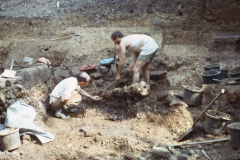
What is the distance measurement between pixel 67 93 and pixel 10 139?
1271mm

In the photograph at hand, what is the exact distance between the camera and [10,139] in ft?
11.6

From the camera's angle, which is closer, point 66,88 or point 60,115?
point 66,88

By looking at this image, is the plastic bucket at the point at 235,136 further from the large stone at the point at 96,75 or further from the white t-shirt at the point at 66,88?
the large stone at the point at 96,75

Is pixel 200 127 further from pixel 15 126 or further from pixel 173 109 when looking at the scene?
pixel 15 126

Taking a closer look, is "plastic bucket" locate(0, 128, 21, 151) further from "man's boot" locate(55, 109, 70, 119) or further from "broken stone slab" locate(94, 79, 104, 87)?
"broken stone slab" locate(94, 79, 104, 87)

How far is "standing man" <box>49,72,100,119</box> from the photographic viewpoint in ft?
14.2

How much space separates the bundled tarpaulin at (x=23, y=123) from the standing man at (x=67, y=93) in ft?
2.09

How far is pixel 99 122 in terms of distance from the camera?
4.52 m

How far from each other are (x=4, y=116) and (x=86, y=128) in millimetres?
1603

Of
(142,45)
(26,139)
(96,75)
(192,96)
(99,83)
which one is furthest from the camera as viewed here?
(96,75)

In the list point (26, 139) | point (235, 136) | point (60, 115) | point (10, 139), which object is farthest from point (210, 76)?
point (10, 139)

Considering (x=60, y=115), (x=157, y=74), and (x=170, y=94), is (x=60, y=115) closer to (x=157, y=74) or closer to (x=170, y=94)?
(x=170, y=94)

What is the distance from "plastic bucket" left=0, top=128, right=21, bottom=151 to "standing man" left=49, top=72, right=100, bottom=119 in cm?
Result: 104

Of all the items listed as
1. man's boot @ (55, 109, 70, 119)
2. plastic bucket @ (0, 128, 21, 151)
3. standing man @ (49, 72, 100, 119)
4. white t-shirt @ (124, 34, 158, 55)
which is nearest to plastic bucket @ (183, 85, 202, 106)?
white t-shirt @ (124, 34, 158, 55)
